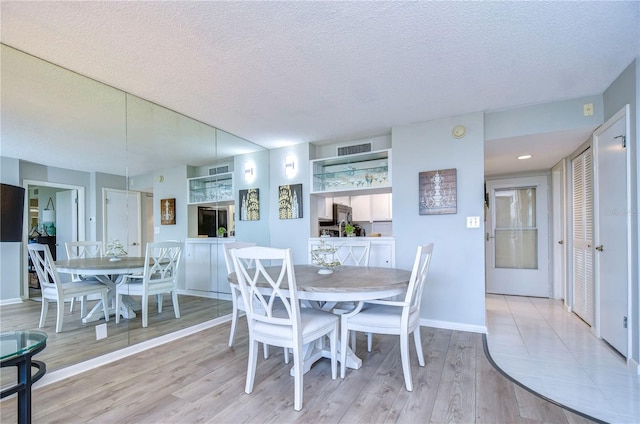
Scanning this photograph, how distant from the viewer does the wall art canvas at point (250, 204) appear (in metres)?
4.33

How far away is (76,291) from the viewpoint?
2.46m

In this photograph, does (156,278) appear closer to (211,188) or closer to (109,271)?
(109,271)

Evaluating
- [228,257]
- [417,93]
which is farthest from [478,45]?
[228,257]

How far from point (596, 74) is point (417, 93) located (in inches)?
54.5

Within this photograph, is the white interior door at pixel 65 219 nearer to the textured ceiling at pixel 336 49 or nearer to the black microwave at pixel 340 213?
the textured ceiling at pixel 336 49

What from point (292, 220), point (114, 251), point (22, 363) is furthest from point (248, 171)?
point (22, 363)

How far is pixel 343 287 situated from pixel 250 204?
2.76 meters

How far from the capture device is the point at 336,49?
2043 mm

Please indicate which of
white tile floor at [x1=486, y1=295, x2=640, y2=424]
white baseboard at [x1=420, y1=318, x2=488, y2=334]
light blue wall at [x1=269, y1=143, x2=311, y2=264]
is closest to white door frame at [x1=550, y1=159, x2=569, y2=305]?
white tile floor at [x1=486, y1=295, x2=640, y2=424]

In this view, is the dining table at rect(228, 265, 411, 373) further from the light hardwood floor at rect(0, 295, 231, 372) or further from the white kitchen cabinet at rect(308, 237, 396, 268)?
the light hardwood floor at rect(0, 295, 231, 372)

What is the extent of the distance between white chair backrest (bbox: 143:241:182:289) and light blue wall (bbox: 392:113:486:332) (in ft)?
8.17

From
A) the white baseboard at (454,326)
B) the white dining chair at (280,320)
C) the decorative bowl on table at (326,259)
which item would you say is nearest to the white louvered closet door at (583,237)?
the white baseboard at (454,326)

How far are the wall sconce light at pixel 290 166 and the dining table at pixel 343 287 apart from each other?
1.99 m

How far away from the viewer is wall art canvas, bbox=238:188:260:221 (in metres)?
4.33
